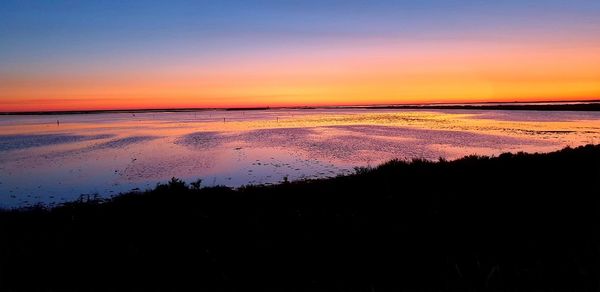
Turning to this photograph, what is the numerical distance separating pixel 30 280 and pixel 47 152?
28.6m

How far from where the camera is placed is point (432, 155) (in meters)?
27.4

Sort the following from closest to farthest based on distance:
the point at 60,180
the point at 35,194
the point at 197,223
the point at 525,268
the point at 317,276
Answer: the point at 525,268
the point at 317,276
the point at 197,223
the point at 35,194
the point at 60,180

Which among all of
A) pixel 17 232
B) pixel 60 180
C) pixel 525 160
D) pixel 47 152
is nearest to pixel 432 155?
pixel 525 160

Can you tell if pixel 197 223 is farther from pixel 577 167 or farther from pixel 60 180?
pixel 60 180

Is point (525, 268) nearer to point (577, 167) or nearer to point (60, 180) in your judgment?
point (577, 167)

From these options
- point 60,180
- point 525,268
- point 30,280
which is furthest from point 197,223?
point 60,180

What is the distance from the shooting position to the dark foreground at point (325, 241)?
6391 mm

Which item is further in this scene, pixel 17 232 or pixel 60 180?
pixel 60 180

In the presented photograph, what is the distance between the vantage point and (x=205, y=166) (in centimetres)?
2411

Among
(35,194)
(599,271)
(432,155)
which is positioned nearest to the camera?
(599,271)

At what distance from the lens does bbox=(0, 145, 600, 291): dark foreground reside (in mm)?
6391

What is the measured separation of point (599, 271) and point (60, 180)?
2079 centimetres

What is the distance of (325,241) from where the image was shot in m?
7.76

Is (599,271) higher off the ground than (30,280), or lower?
higher
